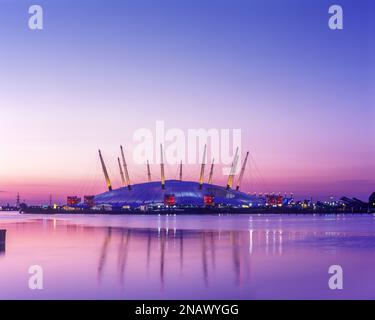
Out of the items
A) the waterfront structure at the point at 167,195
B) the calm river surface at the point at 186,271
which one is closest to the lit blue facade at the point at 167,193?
the waterfront structure at the point at 167,195

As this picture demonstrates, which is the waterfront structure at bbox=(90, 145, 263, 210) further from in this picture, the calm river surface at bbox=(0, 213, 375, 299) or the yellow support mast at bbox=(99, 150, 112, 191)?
the calm river surface at bbox=(0, 213, 375, 299)

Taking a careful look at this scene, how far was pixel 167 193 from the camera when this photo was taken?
182 m

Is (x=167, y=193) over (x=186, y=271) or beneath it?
beneath

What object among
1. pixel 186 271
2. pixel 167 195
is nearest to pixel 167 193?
pixel 167 195

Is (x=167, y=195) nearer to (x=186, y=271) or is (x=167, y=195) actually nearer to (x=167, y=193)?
(x=167, y=193)

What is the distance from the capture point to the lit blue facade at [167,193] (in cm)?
18064

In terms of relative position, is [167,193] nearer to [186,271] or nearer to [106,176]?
[106,176]

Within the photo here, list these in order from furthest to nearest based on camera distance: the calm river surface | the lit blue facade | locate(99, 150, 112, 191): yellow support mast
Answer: the lit blue facade → locate(99, 150, 112, 191): yellow support mast → the calm river surface

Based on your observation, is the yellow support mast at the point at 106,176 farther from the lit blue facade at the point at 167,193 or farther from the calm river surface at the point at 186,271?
the calm river surface at the point at 186,271

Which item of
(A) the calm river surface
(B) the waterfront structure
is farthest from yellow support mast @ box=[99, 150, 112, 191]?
(A) the calm river surface

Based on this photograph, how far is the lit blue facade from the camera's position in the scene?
18064 centimetres

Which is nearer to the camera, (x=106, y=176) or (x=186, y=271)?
(x=186, y=271)

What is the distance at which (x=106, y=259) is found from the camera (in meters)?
26.6
